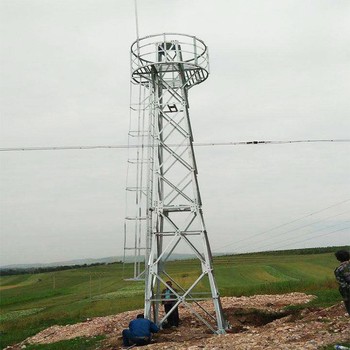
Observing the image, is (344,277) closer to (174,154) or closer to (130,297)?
(174,154)

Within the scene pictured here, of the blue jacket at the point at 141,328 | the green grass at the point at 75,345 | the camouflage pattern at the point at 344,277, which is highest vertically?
the camouflage pattern at the point at 344,277

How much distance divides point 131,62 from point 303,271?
39142 millimetres

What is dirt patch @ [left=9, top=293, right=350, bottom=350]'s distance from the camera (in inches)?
487

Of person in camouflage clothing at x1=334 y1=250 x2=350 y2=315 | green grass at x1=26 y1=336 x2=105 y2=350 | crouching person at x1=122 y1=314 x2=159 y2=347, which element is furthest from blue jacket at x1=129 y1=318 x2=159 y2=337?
person in camouflage clothing at x1=334 y1=250 x2=350 y2=315

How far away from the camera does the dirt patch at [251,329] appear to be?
12.4 metres

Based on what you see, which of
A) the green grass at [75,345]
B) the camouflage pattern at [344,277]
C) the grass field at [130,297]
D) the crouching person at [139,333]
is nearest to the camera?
the camouflage pattern at [344,277]

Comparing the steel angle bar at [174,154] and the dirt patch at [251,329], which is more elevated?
the steel angle bar at [174,154]

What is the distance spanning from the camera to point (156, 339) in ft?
52.2

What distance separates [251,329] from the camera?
1614 cm

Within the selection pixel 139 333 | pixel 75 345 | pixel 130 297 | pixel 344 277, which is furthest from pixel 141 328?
pixel 130 297

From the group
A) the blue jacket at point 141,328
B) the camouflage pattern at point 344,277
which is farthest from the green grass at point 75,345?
the camouflage pattern at point 344,277

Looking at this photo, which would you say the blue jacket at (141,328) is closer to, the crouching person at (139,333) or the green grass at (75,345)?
the crouching person at (139,333)

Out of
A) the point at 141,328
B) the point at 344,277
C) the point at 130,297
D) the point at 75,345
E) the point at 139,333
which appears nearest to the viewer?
the point at 344,277

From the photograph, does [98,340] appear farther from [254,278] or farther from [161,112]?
[254,278]
